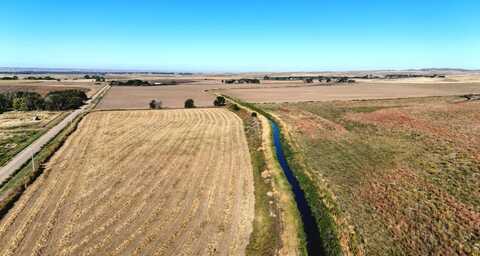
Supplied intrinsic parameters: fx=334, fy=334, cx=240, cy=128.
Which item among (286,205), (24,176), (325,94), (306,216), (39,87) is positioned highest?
(39,87)

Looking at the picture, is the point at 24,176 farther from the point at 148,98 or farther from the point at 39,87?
the point at 39,87

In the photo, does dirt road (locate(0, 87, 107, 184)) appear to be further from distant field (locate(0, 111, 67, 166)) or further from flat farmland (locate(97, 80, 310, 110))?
flat farmland (locate(97, 80, 310, 110))

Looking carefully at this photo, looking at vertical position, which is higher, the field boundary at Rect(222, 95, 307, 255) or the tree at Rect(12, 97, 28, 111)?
the tree at Rect(12, 97, 28, 111)

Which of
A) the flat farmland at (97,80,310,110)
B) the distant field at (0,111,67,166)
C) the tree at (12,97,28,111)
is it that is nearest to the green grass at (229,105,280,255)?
the distant field at (0,111,67,166)

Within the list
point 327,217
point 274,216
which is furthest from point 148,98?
point 327,217

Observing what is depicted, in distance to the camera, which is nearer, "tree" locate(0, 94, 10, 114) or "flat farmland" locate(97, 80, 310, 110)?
"tree" locate(0, 94, 10, 114)

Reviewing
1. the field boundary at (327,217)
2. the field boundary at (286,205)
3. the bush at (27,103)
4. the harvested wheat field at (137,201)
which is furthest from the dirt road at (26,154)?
the bush at (27,103)
